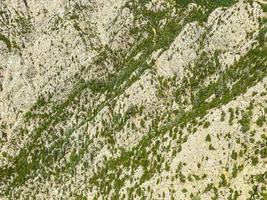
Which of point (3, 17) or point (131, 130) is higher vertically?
point (3, 17)

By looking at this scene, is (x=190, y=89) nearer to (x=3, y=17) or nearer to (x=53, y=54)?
(x=53, y=54)

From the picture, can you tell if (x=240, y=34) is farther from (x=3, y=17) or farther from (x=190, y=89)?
(x=3, y=17)

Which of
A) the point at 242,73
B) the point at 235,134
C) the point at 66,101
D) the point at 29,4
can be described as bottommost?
the point at 235,134

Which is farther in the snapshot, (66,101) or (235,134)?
(66,101)

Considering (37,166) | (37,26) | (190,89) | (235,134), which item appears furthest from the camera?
(37,26)

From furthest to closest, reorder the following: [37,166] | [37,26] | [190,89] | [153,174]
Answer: [37,26], [37,166], [190,89], [153,174]

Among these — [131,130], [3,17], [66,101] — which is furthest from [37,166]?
[3,17]

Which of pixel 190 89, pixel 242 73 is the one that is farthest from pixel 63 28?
pixel 242 73
